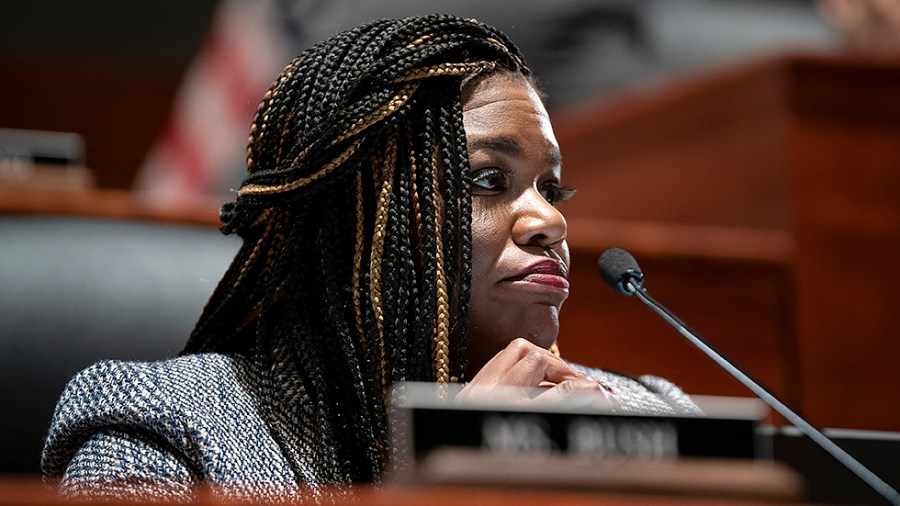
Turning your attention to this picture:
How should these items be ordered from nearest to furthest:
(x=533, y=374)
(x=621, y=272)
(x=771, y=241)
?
(x=533, y=374) → (x=621, y=272) → (x=771, y=241)

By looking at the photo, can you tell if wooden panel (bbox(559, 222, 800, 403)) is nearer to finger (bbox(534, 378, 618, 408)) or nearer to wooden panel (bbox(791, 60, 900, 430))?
wooden panel (bbox(791, 60, 900, 430))

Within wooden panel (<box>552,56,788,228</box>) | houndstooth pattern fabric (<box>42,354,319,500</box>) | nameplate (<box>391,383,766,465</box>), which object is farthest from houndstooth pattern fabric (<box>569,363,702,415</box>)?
wooden panel (<box>552,56,788,228</box>)

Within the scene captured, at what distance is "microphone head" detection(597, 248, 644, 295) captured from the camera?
152 centimetres

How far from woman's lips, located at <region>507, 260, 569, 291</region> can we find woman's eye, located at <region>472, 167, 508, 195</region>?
10cm

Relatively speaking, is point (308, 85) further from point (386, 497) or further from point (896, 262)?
point (896, 262)

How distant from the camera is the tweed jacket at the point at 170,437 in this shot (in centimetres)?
134

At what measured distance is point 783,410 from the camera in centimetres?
126

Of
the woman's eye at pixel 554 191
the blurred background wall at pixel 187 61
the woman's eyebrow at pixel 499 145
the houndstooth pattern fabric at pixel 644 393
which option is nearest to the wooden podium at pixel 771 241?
the houndstooth pattern fabric at pixel 644 393

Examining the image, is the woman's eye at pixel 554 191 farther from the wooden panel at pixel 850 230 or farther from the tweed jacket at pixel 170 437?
the wooden panel at pixel 850 230

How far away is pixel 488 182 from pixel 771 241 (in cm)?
116

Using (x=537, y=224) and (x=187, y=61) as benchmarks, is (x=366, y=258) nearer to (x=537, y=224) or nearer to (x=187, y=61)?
(x=537, y=224)

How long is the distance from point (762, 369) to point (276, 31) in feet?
6.20

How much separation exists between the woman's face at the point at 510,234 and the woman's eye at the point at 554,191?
0.02 m

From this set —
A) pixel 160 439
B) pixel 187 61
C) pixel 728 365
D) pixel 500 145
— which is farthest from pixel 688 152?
pixel 187 61
